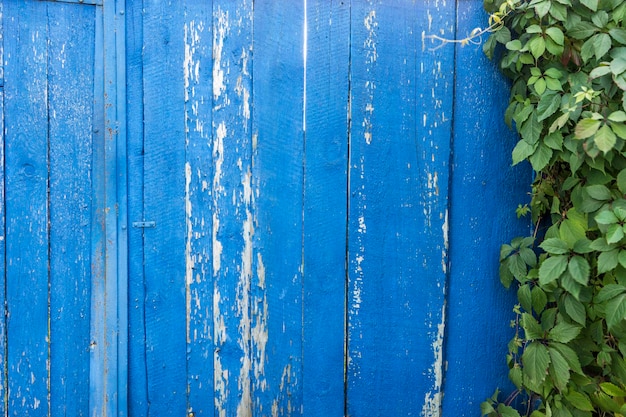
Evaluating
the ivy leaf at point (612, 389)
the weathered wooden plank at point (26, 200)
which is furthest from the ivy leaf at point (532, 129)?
the weathered wooden plank at point (26, 200)

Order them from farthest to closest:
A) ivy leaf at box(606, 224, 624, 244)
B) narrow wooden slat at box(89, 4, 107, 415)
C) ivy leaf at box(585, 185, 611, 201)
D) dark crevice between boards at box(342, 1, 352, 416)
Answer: dark crevice between boards at box(342, 1, 352, 416) → narrow wooden slat at box(89, 4, 107, 415) → ivy leaf at box(585, 185, 611, 201) → ivy leaf at box(606, 224, 624, 244)

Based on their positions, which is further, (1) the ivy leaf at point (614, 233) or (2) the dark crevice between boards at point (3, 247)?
(2) the dark crevice between boards at point (3, 247)

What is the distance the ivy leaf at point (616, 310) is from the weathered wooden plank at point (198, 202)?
1075mm

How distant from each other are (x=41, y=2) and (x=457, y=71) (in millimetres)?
1216

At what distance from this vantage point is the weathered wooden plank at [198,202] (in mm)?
1673

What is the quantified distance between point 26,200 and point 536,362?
1469 mm

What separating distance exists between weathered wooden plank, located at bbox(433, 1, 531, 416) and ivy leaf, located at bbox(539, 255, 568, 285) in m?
0.27

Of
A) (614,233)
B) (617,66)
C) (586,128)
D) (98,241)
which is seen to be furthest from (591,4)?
(98,241)

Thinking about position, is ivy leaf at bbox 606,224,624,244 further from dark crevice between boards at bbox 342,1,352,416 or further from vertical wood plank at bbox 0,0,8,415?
vertical wood plank at bbox 0,0,8,415

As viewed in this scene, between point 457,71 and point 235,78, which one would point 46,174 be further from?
point 457,71

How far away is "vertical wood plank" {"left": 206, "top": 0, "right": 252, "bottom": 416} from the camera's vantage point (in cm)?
169

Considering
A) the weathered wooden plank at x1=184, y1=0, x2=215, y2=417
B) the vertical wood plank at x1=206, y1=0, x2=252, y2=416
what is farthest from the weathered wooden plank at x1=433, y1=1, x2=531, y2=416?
the weathered wooden plank at x1=184, y1=0, x2=215, y2=417

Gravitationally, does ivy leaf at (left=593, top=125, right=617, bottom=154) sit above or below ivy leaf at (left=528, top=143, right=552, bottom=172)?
above

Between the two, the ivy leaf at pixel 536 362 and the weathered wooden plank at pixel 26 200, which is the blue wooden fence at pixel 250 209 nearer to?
the weathered wooden plank at pixel 26 200
